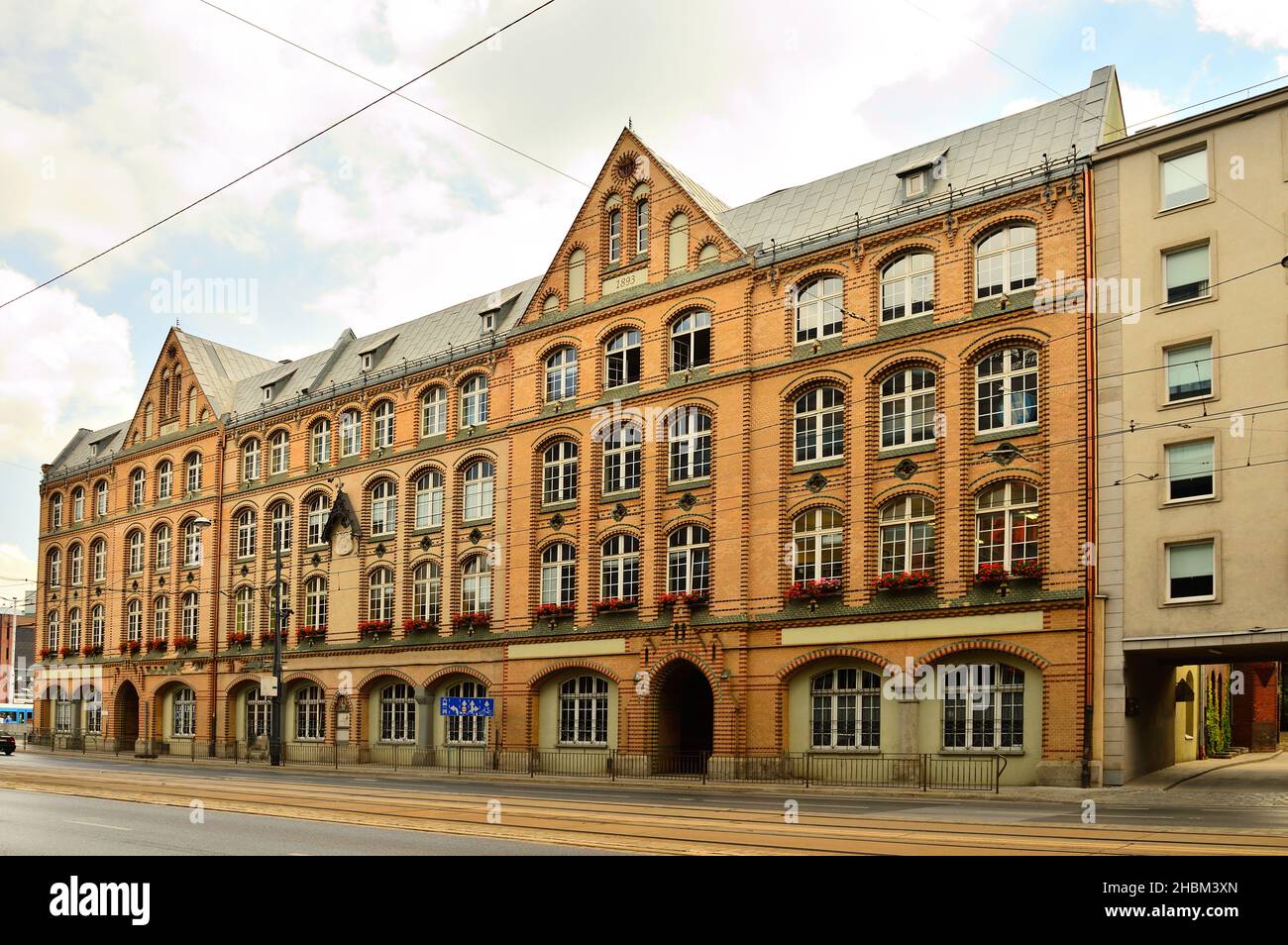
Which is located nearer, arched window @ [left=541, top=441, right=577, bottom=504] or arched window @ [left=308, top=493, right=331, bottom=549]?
arched window @ [left=541, top=441, right=577, bottom=504]

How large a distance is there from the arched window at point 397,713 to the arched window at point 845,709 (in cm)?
1784

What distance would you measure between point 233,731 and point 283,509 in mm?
9947

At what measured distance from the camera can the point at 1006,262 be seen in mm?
33000

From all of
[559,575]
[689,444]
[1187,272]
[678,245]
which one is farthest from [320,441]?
[1187,272]

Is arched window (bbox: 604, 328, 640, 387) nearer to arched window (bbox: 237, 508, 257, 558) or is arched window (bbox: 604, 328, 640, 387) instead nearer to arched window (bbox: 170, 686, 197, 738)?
arched window (bbox: 237, 508, 257, 558)

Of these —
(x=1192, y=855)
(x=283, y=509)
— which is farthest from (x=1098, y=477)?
(x=283, y=509)

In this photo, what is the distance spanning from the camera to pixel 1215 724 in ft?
164

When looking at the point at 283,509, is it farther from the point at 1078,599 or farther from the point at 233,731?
the point at 1078,599

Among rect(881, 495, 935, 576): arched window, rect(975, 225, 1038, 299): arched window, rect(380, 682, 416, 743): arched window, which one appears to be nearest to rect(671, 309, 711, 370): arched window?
rect(881, 495, 935, 576): arched window

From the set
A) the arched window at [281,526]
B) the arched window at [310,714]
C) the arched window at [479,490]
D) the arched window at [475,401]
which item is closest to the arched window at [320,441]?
the arched window at [281,526]

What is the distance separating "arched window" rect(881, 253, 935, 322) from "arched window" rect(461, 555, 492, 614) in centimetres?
1706

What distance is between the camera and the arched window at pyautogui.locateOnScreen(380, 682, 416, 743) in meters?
47.8

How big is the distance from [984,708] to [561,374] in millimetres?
18409

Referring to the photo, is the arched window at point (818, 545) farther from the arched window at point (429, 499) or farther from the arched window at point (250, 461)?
the arched window at point (250, 461)
